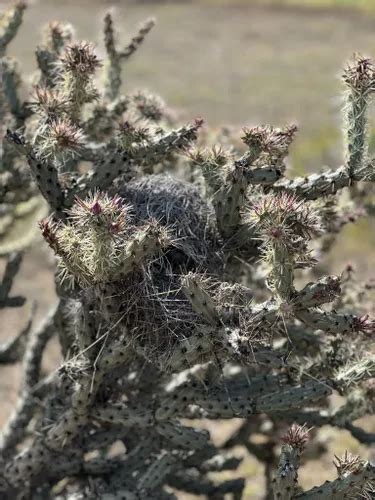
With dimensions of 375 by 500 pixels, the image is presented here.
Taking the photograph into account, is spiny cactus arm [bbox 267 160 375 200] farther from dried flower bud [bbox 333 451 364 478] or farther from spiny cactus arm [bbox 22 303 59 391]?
spiny cactus arm [bbox 22 303 59 391]

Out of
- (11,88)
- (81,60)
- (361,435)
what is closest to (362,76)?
(81,60)

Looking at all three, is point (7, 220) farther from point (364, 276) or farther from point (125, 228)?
point (364, 276)

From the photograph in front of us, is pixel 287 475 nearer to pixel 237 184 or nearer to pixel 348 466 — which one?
pixel 348 466

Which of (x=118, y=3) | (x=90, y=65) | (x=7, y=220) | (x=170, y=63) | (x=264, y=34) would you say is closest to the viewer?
(x=90, y=65)

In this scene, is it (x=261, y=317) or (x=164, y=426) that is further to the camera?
(x=164, y=426)

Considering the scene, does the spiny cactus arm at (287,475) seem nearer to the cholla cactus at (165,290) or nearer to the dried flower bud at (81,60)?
the cholla cactus at (165,290)

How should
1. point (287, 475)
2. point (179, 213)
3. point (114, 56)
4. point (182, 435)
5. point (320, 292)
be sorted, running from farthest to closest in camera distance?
point (114, 56) < point (182, 435) < point (179, 213) < point (287, 475) < point (320, 292)

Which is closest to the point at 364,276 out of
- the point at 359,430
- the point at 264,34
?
the point at 359,430

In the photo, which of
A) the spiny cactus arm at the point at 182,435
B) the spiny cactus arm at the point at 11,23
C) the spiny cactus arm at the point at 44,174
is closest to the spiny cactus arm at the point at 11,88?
the spiny cactus arm at the point at 11,23
